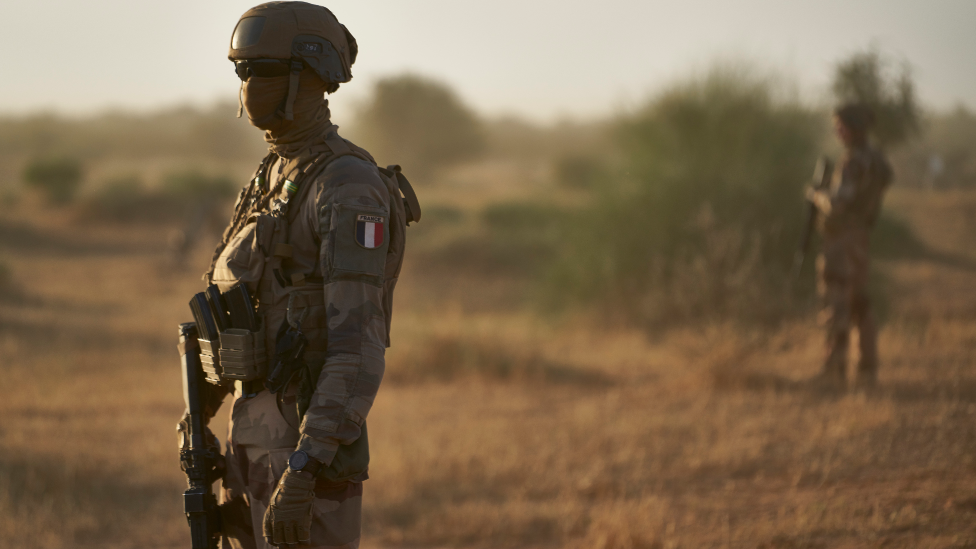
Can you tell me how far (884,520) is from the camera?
344 centimetres

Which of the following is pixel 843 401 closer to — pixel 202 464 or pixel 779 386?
pixel 779 386

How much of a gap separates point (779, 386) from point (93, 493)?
513 centimetres

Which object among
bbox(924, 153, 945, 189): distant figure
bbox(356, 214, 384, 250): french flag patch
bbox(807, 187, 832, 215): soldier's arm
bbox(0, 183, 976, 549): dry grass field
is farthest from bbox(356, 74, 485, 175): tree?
bbox(356, 214, 384, 250): french flag patch

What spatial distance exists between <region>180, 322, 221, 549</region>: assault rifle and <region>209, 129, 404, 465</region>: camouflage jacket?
11.5 inches

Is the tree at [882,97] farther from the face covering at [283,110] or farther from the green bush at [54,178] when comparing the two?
the green bush at [54,178]

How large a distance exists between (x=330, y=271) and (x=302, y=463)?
0.48 m

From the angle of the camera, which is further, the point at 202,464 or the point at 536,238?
the point at 536,238

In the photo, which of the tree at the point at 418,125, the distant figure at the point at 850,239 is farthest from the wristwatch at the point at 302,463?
the tree at the point at 418,125

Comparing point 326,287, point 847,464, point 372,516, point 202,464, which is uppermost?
point 326,287

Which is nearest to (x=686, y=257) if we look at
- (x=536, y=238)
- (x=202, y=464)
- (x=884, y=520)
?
(x=884, y=520)

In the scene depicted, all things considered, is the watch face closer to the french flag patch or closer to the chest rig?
the chest rig

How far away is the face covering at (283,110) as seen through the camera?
7.04 feet

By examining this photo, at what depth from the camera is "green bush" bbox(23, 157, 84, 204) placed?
24.7 metres

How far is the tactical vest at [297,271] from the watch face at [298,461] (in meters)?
0.10
